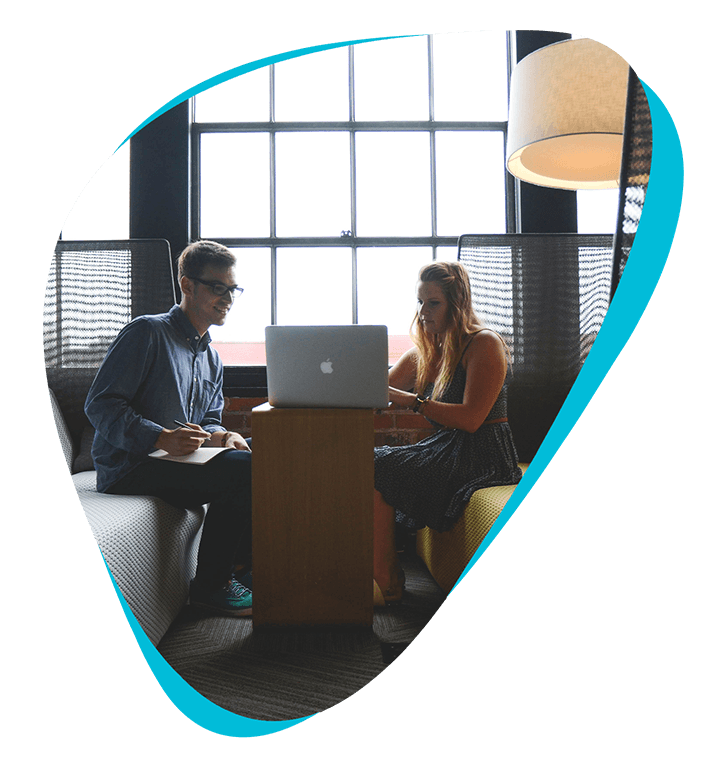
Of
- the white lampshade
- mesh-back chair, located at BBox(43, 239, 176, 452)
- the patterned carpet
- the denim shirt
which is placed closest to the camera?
the patterned carpet

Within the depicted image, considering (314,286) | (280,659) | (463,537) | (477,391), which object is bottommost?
(280,659)

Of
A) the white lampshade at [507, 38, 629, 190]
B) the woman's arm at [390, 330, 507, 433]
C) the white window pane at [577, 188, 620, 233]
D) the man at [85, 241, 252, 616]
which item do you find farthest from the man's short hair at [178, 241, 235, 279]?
the white window pane at [577, 188, 620, 233]

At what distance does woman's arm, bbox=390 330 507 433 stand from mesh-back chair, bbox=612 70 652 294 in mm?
952

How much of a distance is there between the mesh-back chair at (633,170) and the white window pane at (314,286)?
5.40ft

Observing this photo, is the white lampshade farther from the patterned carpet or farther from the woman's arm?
the patterned carpet

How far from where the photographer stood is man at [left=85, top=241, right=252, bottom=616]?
154cm

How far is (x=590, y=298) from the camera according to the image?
215 centimetres

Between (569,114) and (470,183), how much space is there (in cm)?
100

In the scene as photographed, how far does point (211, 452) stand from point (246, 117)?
1.52m

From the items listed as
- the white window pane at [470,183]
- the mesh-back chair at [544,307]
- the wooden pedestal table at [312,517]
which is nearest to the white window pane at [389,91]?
the white window pane at [470,183]

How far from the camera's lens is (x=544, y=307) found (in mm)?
2158

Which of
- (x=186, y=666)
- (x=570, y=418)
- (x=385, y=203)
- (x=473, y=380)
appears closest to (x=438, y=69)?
(x=385, y=203)

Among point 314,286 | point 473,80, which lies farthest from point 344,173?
point 473,80

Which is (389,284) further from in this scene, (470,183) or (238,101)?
(238,101)
